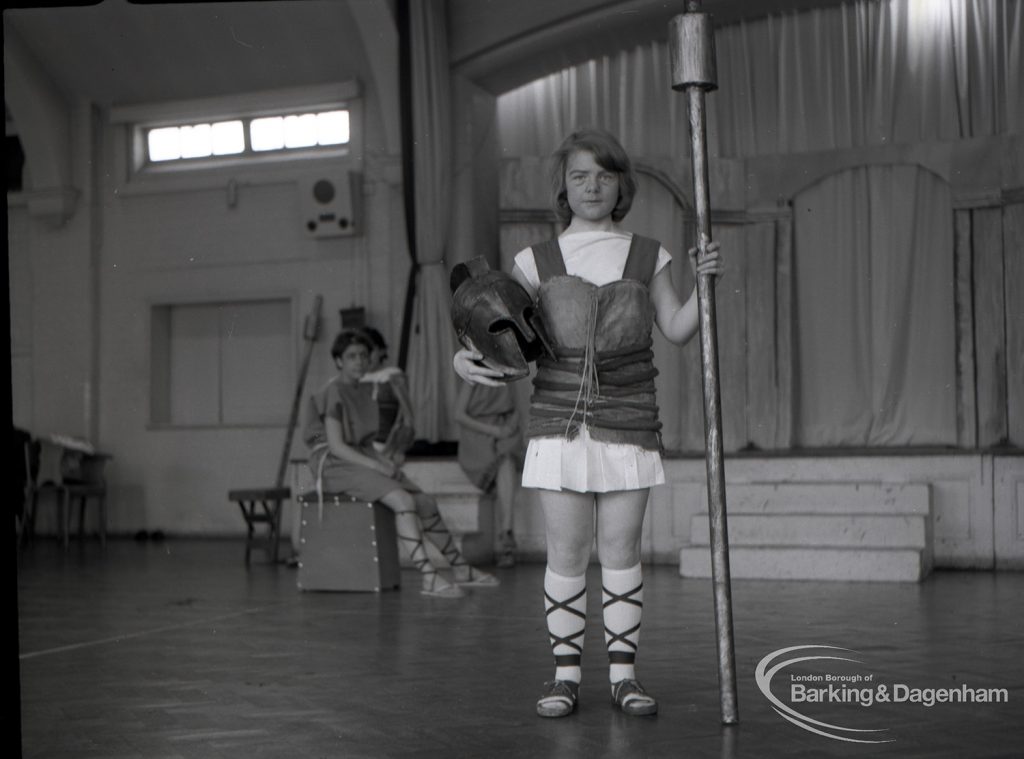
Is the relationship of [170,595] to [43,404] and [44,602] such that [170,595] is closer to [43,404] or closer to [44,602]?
[44,602]

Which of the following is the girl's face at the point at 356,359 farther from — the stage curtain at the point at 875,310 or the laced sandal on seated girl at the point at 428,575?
the stage curtain at the point at 875,310

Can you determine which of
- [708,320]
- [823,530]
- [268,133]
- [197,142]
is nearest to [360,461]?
[823,530]

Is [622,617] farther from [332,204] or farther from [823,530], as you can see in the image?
[332,204]

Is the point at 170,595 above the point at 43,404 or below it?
below

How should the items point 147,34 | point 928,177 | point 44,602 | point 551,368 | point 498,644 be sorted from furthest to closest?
point 147,34 < point 928,177 < point 44,602 < point 498,644 < point 551,368

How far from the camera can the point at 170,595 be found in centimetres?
671

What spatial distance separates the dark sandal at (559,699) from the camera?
10.4 feet

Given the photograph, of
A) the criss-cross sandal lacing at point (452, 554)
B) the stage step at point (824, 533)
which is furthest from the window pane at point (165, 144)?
the stage step at point (824, 533)

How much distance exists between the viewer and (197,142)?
38.0 ft

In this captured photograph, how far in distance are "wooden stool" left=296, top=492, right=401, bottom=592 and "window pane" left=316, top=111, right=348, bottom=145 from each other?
199 inches

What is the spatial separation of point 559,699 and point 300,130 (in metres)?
8.74

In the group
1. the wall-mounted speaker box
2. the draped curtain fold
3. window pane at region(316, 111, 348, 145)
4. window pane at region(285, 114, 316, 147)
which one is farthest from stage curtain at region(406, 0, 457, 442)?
window pane at region(285, 114, 316, 147)

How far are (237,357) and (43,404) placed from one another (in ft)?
6.76

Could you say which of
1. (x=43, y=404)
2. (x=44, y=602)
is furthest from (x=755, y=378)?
(x=43, y=404)
